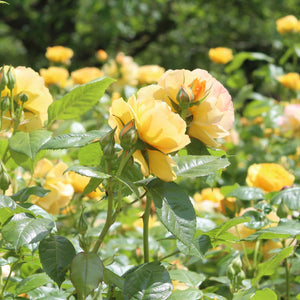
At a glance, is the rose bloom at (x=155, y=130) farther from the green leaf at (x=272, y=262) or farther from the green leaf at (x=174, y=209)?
the green leaf at (x=272, y=262)

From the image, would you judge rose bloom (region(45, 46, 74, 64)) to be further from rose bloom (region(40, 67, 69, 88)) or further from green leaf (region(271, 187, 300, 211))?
green leaf (region(271, 187, 300, 211))

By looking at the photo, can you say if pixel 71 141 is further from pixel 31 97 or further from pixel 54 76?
pixel 54 76

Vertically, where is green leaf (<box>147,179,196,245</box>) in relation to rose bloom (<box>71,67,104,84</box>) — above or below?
above

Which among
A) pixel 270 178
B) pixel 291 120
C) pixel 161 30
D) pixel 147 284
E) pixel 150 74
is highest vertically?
pixel 147 284

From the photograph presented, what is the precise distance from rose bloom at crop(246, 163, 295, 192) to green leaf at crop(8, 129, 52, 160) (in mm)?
447

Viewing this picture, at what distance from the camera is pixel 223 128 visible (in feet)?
1.67

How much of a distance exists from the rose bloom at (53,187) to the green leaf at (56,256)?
0.23 m

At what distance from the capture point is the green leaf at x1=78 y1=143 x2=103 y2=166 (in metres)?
0.50

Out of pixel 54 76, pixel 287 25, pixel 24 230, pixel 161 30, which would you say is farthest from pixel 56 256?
pixel 161 30

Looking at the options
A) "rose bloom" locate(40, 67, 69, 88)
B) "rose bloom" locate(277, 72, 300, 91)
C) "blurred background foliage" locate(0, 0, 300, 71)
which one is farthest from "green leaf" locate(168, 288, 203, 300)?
"blurred background foliage" locate(0, 0, 300, 71)

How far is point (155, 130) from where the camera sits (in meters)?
0.42

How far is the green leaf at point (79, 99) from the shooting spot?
575mm

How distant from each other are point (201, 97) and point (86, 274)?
0.21m

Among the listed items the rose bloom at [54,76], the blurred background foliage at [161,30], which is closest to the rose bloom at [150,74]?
the rose bloom at [54,76]
